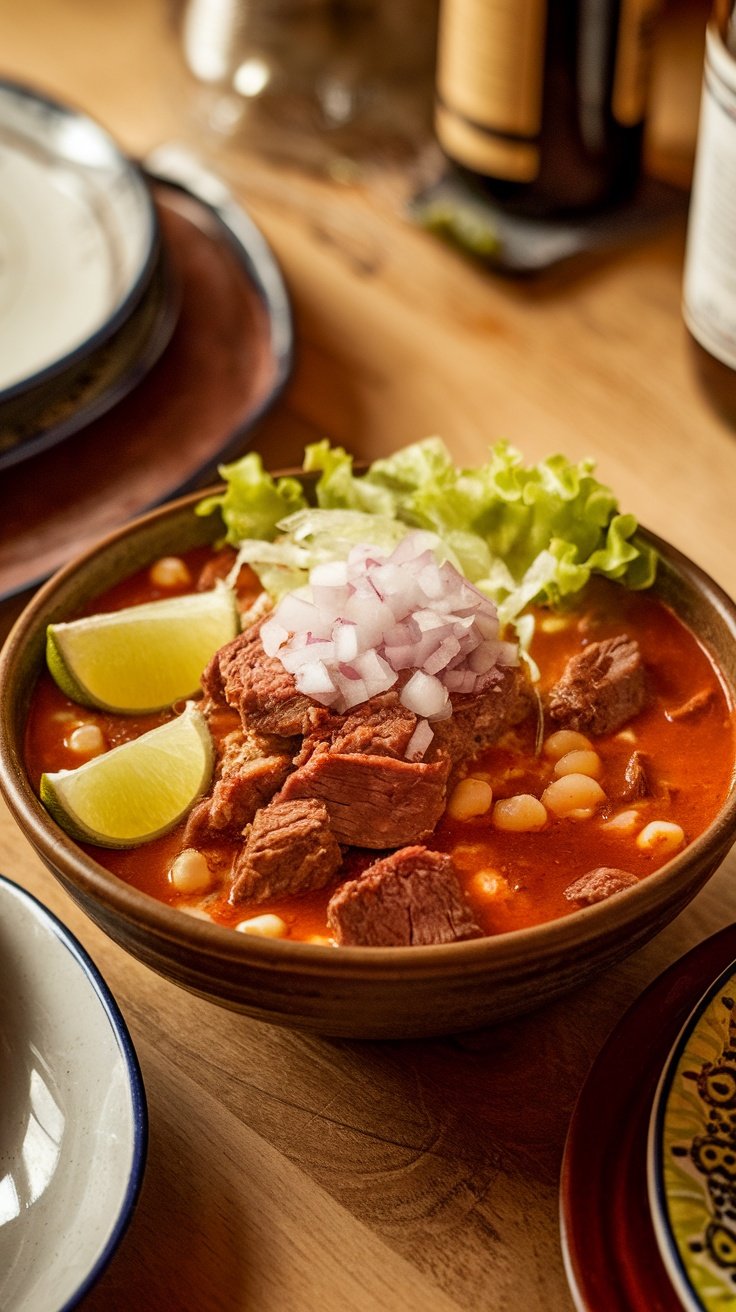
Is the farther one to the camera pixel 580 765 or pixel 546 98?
pixel 546 98

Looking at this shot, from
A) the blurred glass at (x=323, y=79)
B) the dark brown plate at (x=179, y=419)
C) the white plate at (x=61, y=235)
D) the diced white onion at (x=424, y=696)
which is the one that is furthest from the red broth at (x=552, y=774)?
the blurred glass at (x=323, y=79)

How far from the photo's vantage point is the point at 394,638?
5.99ft

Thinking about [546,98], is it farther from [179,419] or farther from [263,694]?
[263,694]

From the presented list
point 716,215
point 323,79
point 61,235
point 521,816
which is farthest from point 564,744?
point 323,79

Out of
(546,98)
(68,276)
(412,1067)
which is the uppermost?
(546,98)

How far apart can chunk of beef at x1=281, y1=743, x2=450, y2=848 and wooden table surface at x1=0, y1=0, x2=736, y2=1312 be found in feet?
0.95

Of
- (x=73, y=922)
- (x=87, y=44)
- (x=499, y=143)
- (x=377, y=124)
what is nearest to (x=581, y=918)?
(x=73, y=922)

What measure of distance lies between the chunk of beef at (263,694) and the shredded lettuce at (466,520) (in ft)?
0.79

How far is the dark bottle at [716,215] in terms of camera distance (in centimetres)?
245

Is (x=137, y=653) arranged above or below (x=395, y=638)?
below

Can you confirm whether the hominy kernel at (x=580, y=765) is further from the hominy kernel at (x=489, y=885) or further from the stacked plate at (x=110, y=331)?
the stacked plate at (x=110, y=331)

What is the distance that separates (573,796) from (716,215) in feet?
4.26

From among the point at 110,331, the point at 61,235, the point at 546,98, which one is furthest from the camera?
the point at 61,235

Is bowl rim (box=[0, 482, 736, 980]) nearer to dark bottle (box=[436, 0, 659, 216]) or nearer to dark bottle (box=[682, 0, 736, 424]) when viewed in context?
dark bottle (box=[682, 0, 736, 424])
